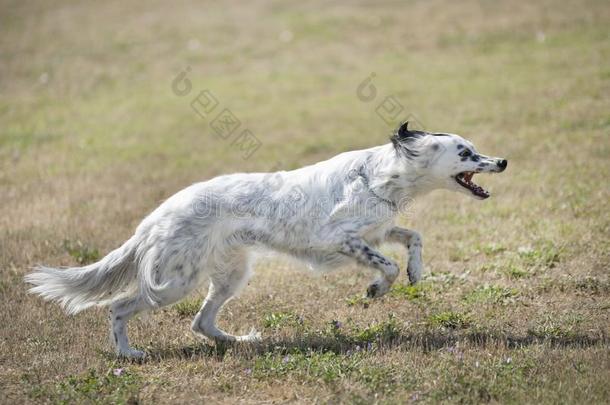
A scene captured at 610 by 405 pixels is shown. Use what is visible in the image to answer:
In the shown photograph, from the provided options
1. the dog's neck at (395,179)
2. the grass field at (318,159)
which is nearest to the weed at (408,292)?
the grass field at (318,159)

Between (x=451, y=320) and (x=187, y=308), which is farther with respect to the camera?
(x=187, y=308)

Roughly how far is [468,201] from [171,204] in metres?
5.32

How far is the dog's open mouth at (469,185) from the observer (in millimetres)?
6469

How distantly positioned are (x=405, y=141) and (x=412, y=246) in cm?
96

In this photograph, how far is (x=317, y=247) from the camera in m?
6.49

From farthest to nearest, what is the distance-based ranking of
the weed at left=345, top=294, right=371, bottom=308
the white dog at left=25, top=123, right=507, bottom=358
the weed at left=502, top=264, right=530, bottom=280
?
the weed at left=502, top=264, right=530, bottom=280, the weed at left=345, top=294, right=371, bottom=308, the white dog at left=25, top=123, right=507, bottom=358

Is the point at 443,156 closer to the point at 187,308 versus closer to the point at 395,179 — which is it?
the point at 395,179

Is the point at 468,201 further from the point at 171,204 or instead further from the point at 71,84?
the point at 71,84

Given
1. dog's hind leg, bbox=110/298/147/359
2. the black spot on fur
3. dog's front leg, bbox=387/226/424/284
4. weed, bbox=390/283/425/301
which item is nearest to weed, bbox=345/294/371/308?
weed, bbox=390/283/425/301

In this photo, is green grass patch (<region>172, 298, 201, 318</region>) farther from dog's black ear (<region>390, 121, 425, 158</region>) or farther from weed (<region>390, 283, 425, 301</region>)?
dog's black ear (<region>390, 121, 425, 158</region>)

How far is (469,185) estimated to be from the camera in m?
6.53

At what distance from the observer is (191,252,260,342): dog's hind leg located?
258 inches

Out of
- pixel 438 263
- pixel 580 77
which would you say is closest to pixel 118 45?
pixel 580 77

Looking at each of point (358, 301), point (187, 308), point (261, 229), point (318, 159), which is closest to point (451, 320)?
point (358, 301)
